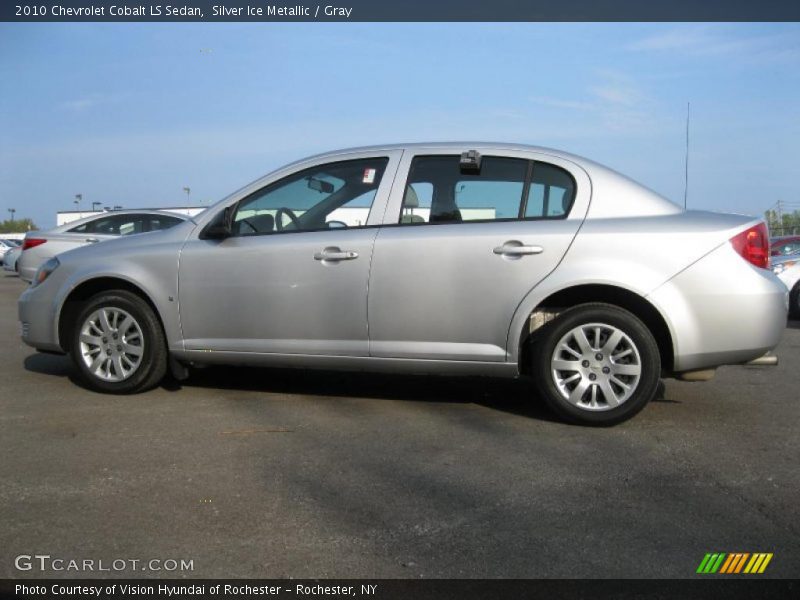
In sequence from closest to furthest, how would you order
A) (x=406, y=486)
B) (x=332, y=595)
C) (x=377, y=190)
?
(x=332, y=595), (x=406, y=486), (x=377, y=190)

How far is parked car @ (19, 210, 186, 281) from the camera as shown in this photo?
12766 millimetres

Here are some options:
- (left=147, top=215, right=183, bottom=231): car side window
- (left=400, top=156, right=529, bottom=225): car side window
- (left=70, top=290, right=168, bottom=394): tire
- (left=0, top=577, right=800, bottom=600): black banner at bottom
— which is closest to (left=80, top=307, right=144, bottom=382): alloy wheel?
(left=70, top=290, right=168, bottom=394): tire

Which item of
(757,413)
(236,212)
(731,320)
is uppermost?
(236,212)

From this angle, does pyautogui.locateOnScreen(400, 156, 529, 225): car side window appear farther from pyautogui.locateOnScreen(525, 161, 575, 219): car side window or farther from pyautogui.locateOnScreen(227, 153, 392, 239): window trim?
pyautogui.locateOnScreen(227, 153, 392, 239): window trim

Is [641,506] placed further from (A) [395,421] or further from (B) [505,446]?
(A) [395,421]

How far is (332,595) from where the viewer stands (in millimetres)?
2713

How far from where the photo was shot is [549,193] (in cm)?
512

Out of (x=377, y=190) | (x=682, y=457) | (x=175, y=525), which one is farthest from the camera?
(x=377, y=190)

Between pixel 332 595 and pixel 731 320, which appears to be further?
pixel 731 320

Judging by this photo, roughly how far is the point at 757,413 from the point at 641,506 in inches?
87.8

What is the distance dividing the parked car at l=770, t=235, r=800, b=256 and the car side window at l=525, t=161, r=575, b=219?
346 inches

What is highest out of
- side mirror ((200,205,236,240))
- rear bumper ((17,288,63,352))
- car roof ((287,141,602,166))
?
car roof ((287,141,602,166))

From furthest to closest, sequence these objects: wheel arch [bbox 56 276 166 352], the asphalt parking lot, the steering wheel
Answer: wheel arch [bbox 56 276 166 352] < the steering wheel < the asphalt parking lot

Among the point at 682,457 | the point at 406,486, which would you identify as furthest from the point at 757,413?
the point at 406,486
